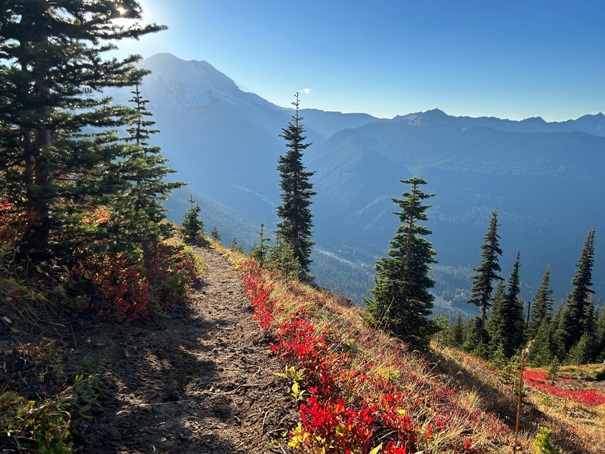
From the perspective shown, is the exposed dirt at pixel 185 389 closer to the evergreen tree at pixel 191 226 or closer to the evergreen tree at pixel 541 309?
the evergreen tree at pixel 191 226

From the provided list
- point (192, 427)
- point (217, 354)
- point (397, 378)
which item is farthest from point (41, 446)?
point (397, 378)

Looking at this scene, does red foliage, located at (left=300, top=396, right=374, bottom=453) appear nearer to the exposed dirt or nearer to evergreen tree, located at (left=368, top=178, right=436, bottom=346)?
the exposed dirt

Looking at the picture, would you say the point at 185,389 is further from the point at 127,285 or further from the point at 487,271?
the point at 487,271

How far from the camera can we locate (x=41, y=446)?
3111mm

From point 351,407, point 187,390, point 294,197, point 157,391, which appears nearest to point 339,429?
point 351,407

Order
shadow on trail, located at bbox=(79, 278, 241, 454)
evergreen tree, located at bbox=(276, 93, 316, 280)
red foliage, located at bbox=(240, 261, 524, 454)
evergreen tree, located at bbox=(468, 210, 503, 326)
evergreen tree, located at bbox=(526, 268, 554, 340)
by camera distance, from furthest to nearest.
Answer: evergreen tree, located at bbox=(526, 268, 554, 340)
evergreen tree, located at bbox=(468, 210, 503, 326)
evergreen tree, located at bbox=(276, 93, 316, 280)
shadow on trail, located at bbox=(79, 278, 241, 454)
red foliage, located at bbox=(240, 261, 524, 454)

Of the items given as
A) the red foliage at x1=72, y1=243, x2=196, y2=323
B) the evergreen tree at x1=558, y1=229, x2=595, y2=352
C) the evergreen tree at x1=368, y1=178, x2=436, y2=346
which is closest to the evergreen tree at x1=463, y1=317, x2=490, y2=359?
the evergreen tree at x1=558, y1=229, x2=595, y2=352

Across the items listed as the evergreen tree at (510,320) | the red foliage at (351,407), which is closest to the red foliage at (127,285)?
the red foliage at (351,407)

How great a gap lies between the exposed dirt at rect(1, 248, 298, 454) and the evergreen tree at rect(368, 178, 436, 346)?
1221cm

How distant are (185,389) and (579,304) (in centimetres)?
5316

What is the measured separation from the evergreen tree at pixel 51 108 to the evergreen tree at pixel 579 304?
52420 millimetres

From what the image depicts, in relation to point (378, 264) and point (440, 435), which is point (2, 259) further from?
point (378, 264)

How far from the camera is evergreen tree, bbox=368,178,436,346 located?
1838 centimetres

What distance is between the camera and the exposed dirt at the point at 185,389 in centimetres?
392
